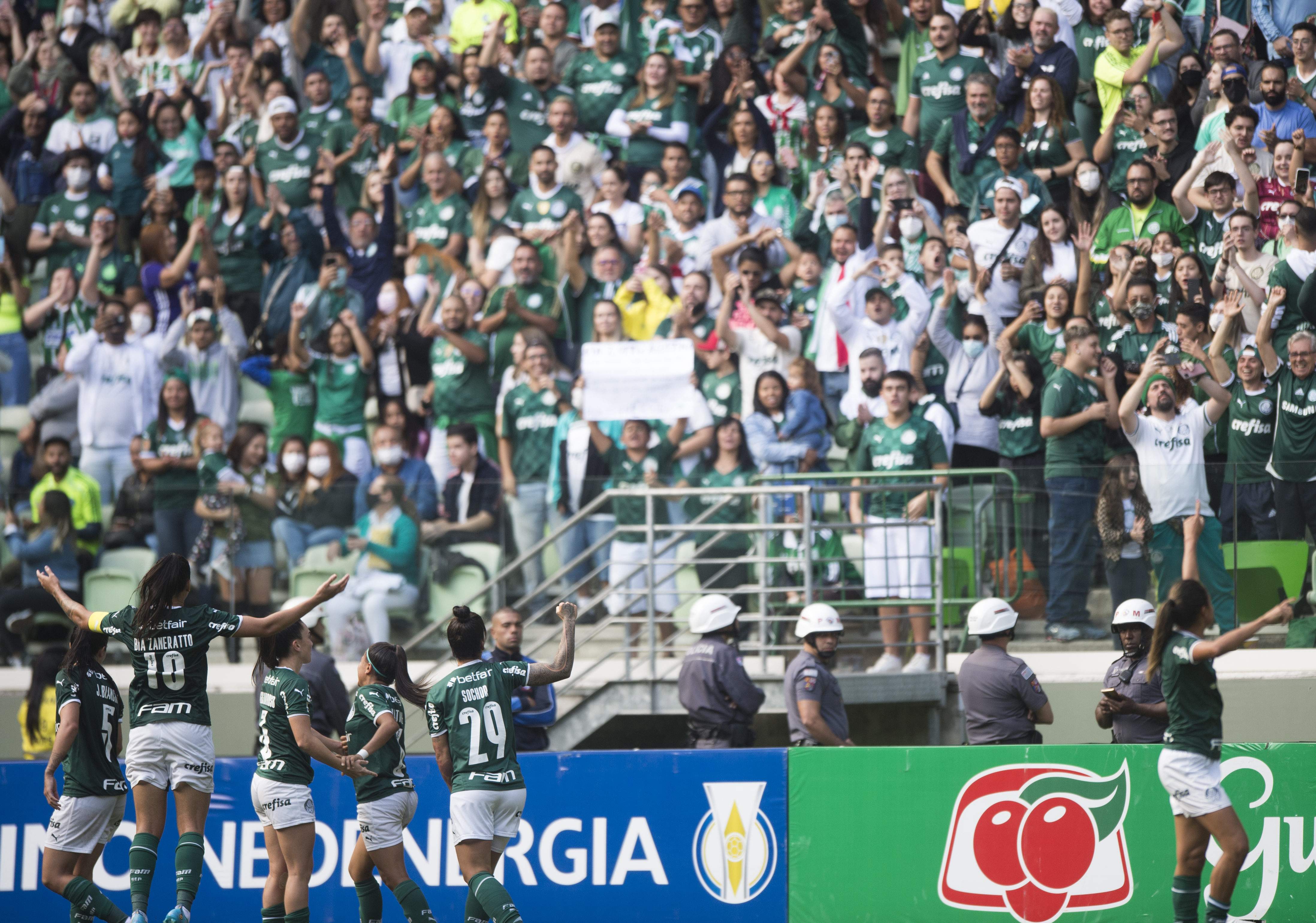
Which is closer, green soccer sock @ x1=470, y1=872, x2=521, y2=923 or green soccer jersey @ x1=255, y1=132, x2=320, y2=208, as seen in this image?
green soccer sock @ x1=470, y1=872, x2=521, y2=923

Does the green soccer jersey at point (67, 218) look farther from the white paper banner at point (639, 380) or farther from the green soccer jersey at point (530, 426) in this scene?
the white paper banner at point (639, 380)

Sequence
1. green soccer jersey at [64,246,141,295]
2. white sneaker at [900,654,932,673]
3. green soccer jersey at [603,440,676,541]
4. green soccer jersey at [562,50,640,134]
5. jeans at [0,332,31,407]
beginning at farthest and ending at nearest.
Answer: green soccer jersey at [64,246,141,295] → jeans at [0,332,31,407] → green soccer jersey at [562,50,640,134] → green soccer jersey at [603,440,676,541] → white sneaker at [900,654,932,673]

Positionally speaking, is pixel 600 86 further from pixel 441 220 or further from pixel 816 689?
pixel 816 689

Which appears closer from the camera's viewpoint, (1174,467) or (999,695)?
(999,695)

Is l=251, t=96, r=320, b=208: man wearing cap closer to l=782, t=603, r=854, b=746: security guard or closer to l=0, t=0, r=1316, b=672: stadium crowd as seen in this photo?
l=0, t=0, r=1316, b=672: stadium crowd

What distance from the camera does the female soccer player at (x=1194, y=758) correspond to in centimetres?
829

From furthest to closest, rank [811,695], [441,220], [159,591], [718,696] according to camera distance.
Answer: [441,220]
[718,696]
[811,695]
[159,591]

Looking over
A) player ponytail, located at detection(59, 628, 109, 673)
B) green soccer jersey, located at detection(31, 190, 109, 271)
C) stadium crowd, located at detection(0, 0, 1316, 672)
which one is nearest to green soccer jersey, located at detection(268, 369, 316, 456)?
stadium crowd, located at detection(0, 0, 1316, 672)

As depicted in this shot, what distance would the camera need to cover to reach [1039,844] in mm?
9789

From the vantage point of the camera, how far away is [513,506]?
13.2 m

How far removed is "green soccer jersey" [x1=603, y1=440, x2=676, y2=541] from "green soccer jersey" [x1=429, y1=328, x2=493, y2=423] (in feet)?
5.55

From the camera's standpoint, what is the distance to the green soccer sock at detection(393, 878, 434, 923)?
888 cm

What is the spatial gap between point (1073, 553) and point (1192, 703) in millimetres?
3488

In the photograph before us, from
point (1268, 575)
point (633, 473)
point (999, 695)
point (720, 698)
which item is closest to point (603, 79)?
point (633, 473)
